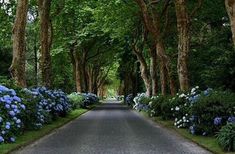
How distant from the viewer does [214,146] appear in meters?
14.2

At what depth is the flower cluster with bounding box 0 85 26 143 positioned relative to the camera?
15.1 m

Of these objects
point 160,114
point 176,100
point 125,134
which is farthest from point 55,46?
point 125,134

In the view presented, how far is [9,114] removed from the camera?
52.1 feet

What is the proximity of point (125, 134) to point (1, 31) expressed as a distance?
13.8m

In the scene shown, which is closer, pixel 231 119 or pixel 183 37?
pixel 231 119

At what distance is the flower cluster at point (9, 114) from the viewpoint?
15070mm

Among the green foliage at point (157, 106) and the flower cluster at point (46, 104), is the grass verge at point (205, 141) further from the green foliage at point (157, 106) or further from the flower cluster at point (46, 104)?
the green foliage at point (157, 106)

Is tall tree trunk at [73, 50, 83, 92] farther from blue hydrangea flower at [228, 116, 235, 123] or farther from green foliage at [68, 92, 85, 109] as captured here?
blue hydrangea flower at [228, 116, 235, 123]

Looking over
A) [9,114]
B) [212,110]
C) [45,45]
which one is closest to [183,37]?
[212,110]

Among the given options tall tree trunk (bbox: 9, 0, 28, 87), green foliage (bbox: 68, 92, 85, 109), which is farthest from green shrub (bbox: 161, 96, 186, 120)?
green foliage (bbox: 68, 92, 85, 109)

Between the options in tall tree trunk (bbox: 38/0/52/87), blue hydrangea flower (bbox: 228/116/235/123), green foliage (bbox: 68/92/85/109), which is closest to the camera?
blue hydrangea flower (bbox: 228/116/235/123)

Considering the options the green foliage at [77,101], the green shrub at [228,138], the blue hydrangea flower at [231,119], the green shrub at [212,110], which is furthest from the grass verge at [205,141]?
the green foliage at [77,101]

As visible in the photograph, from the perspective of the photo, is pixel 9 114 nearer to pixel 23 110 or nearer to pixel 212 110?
pixel 23 110

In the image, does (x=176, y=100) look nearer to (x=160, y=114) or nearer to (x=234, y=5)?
(x=160, y=114)
